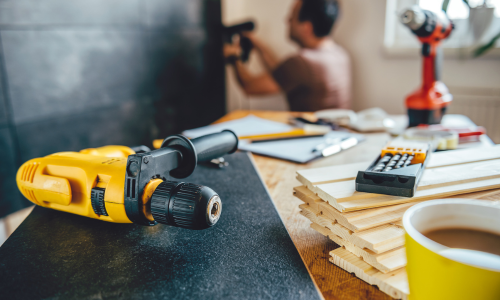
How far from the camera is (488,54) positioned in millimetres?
1572

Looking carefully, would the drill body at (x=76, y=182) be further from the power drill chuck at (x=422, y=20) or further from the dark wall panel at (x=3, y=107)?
the power drill chuck at (x=422, y=20)

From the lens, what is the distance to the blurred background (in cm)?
108

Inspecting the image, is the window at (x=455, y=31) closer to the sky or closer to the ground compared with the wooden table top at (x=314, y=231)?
closer to the sky

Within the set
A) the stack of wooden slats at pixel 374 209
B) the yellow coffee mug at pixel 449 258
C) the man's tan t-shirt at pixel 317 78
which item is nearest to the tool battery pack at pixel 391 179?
the stack of wooden slats at pixel 374 209

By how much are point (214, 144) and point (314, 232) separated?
9.3 inches

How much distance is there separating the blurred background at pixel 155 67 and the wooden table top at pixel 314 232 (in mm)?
786

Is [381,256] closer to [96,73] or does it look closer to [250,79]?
[96,73]

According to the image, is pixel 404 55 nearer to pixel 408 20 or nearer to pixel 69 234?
pixel 408 20

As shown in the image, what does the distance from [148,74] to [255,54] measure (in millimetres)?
794

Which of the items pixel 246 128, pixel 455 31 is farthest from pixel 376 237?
pixel 455 31

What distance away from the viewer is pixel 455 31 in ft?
5.08

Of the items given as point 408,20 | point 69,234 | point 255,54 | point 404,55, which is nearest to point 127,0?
point 255,54

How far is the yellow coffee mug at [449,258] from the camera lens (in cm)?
23

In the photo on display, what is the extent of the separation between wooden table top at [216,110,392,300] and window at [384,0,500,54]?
1133mm
